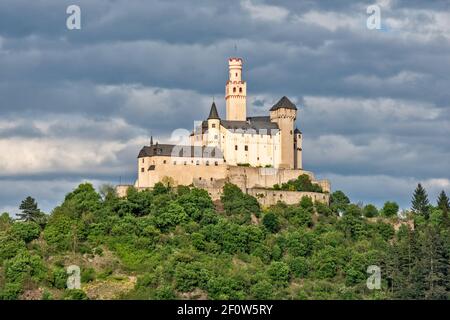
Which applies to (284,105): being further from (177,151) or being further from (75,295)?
(75,295)

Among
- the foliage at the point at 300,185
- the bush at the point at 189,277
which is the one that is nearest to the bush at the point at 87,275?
the bush at the point at 189,277

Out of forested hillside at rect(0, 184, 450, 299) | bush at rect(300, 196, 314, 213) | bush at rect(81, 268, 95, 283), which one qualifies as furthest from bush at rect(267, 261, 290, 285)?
bush at rect(81, 268, 95, 283)

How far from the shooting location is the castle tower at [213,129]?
146m

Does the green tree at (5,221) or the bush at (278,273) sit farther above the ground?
the green tree at (5,221)

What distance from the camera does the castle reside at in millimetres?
143625

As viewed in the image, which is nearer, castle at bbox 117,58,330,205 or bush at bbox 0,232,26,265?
bush at bbox 0,232,26,265

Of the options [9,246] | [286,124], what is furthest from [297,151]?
[9,246]

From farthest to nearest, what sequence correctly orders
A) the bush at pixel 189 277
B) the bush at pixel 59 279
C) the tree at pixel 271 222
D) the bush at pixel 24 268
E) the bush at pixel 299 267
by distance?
the tree at pixel 271 222 < the bush at pixel 299 267 < the bush at pixel 24 268 < the bush at pixel 59 279 < the bush at pixel 189 277

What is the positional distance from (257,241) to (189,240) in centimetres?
561

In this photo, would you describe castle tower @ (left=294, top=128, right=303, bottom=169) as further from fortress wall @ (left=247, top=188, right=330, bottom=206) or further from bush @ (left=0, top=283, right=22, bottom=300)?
bush @ (left=0, top=283, right=22, bottom=300)

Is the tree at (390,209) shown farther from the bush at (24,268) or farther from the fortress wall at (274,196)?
the bush at (24,268)

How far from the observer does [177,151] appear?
144 m
